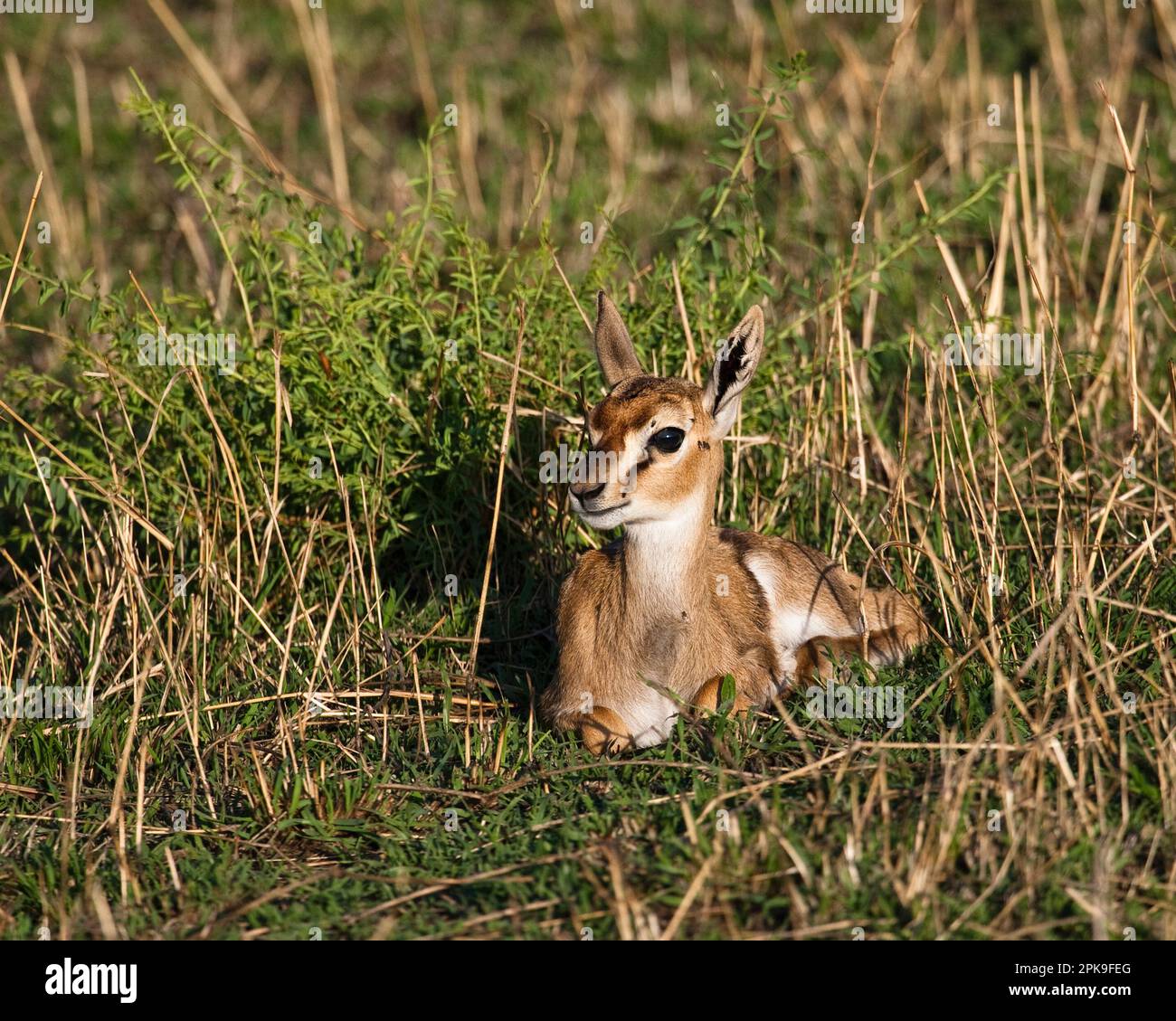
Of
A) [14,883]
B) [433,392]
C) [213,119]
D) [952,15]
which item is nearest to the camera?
[14,883]

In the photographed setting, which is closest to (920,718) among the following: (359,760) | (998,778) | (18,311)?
(998,778)

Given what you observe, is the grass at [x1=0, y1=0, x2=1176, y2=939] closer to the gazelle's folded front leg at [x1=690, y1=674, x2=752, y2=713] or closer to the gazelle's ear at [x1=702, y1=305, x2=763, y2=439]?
the gazelle's folded front leg at [x1=690, y1=674, x2=752, y2=713]

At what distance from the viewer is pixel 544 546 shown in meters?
7.14

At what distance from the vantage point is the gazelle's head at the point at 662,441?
212 inches

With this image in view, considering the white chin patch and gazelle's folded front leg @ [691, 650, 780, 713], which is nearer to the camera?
the white chin patch

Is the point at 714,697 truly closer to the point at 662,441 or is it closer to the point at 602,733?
the point at 602,733

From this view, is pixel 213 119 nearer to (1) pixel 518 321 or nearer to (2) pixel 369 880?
(1) pixel 518 321

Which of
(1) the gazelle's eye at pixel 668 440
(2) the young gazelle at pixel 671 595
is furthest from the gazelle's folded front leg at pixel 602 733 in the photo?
(1) the gazelle's eye at pixel 668 440

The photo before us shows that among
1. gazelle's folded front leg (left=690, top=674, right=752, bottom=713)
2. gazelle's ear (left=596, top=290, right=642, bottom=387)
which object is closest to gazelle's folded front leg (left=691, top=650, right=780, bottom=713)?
gazelle's folded front leg (left=690, top=674, right=752, bottom=713)

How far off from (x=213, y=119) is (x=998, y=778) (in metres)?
8.80

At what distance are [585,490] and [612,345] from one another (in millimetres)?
1032

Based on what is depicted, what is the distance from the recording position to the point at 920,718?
5.78m

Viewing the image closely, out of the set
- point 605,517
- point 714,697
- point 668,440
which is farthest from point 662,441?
point 714,697

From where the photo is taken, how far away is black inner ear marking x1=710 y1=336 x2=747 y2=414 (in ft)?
18.8
